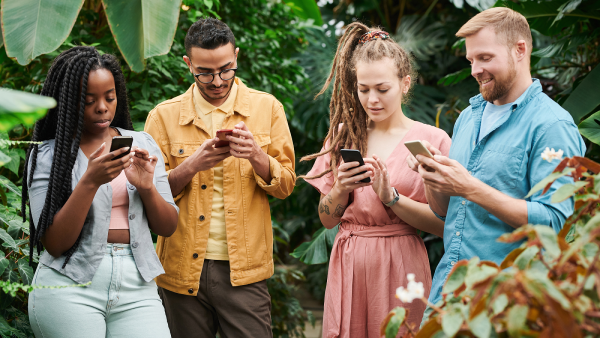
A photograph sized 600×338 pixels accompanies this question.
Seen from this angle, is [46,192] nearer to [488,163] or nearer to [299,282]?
[488,163]

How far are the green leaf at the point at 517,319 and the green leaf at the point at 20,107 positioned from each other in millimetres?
850

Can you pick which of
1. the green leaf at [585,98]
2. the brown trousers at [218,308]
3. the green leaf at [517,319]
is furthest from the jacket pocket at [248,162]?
the green leaf at [585,98]

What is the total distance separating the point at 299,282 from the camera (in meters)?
6.95

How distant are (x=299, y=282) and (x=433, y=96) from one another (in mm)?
3122

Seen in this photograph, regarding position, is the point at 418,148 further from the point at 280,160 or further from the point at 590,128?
the point at 590,128

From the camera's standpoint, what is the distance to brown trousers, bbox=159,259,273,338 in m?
2.40

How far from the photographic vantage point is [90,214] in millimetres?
1953

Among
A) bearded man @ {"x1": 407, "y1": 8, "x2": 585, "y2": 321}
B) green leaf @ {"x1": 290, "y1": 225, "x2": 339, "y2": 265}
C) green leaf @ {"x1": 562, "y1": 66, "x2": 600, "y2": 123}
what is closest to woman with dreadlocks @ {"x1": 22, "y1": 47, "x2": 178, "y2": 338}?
bearded man @ {"x1": 407, "y1": 8, "x2": 585, "y2": 321}

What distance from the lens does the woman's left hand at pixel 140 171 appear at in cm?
201

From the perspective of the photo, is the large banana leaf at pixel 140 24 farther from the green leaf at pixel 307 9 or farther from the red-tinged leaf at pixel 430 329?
the red-tinged leaf at pixel 430 329

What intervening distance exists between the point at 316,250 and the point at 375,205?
1.68 m

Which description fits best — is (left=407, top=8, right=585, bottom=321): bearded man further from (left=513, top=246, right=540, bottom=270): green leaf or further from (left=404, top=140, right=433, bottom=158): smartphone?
(left=513, top=246, right=540, bottom=270): green leaf

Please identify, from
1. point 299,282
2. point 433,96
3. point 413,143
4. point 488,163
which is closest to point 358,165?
point 413,143

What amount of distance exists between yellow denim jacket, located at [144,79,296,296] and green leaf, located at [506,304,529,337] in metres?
1.65
